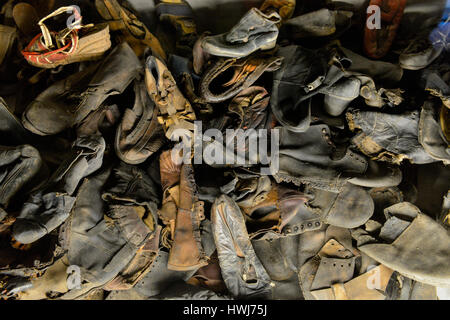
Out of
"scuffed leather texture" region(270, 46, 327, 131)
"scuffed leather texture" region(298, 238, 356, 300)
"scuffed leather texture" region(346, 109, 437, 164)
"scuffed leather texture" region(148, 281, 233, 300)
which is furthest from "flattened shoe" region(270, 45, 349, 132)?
"scuffed leather texture" region(148, 281, 233, 300)

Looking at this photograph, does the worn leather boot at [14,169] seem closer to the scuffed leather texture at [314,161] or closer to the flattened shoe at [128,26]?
Answer: the flattened shoe at [128,26]

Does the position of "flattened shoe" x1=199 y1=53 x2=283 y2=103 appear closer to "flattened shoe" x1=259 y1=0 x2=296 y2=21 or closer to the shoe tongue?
the shoe tongue

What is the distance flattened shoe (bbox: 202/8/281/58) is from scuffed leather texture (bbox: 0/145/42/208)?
934 mm

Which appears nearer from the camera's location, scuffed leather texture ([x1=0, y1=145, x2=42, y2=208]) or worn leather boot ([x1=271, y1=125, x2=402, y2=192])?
scuffed leather texture ([x1=0, y1=145, x2=42, y2=208])

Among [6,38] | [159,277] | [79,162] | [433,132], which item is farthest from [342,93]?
[6,38]

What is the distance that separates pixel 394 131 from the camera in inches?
67.8

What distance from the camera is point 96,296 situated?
2225 millimetres

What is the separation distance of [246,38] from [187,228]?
3.12 feet

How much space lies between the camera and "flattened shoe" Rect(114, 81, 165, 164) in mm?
1821

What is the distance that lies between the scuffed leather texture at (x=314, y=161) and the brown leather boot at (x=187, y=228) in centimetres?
41

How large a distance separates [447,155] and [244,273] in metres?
1.11

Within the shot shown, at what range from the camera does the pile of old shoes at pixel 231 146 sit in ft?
5.50

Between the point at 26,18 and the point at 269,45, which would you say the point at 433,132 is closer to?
the point at 269,45

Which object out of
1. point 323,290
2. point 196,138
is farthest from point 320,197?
point 196,138
